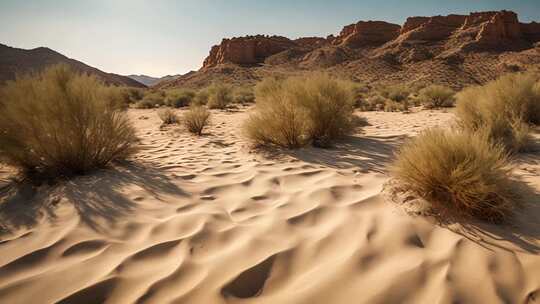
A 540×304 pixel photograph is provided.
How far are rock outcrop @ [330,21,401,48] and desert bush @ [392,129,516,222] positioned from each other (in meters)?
58.2

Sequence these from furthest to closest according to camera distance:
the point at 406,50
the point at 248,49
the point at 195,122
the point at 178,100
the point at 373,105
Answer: the point at 248,49
the point at 406,50
the point at 178,100
the point at 373,105
the point at 195,122

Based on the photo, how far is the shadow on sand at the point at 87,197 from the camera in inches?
92.2

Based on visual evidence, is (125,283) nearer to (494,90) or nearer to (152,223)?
(152,223)

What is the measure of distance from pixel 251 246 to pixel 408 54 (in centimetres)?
4323

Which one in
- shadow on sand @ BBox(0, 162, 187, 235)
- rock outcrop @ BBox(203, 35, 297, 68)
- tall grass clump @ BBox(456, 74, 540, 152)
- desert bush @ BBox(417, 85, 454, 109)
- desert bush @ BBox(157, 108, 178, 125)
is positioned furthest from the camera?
rock outcrop @ BBox(203, 35, 297, 68)

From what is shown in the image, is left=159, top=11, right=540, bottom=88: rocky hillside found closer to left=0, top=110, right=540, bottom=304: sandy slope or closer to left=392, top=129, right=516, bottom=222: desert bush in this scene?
left=392, top=129, right=516, bottom=222: desert bush

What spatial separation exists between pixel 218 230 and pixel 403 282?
4.12 feet

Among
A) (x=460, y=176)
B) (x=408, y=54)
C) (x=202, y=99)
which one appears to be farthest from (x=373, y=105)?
(x=408, y=54)

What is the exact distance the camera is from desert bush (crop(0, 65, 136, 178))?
10.3 feet

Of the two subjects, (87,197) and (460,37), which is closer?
(87,197)

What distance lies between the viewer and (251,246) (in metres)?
1.88

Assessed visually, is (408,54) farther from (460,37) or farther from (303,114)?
(303,114)

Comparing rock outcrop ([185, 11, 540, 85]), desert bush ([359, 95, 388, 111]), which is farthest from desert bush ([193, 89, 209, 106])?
rock outcrop ([185, 11, 540, 85])

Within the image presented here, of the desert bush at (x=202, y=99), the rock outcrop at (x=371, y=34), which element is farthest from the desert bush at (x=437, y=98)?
the rock outcrop at (x=371, y=34)
